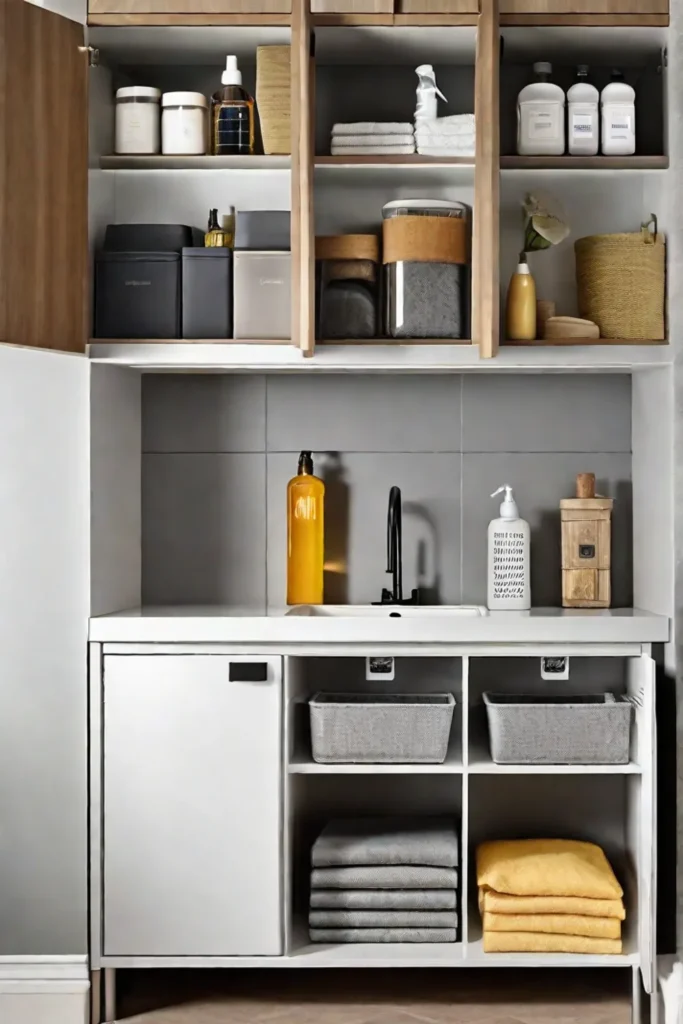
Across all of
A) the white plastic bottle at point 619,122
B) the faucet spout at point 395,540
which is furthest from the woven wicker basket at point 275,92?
the faucet spout at point 395,540

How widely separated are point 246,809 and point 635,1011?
0.98 metres

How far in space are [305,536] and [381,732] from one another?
1.90ft

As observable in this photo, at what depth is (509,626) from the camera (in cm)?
240

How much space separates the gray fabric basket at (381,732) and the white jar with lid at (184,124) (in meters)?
1.32

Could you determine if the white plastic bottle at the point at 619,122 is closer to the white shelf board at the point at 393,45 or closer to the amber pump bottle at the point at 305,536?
the white shelf board at the point at 393,45

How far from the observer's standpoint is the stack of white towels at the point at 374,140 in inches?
98.1

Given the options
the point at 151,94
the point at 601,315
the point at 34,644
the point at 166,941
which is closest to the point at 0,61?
the point at 151,94

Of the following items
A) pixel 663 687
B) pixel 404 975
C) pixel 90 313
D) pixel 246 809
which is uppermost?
pixel 90 313

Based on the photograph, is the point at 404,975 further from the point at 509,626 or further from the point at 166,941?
the point at 509,626

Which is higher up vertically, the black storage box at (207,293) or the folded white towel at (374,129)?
the folded white towel at (374,129)

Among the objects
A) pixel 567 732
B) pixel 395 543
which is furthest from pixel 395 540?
pixel 567 732

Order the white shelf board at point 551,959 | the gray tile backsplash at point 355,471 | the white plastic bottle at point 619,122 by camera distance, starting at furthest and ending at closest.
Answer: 1. the gray tile backsplash at point 355,471
2. the white plastic bottle at point 619,122
3. the white shelf board at point 551,959

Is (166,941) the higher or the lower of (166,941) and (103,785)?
the lower

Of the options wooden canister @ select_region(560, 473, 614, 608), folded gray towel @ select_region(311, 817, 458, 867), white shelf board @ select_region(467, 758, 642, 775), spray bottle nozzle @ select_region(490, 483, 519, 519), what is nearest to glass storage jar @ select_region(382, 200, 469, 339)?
spray bottle nozzle @ select_region(490, 483, 519, 519)
